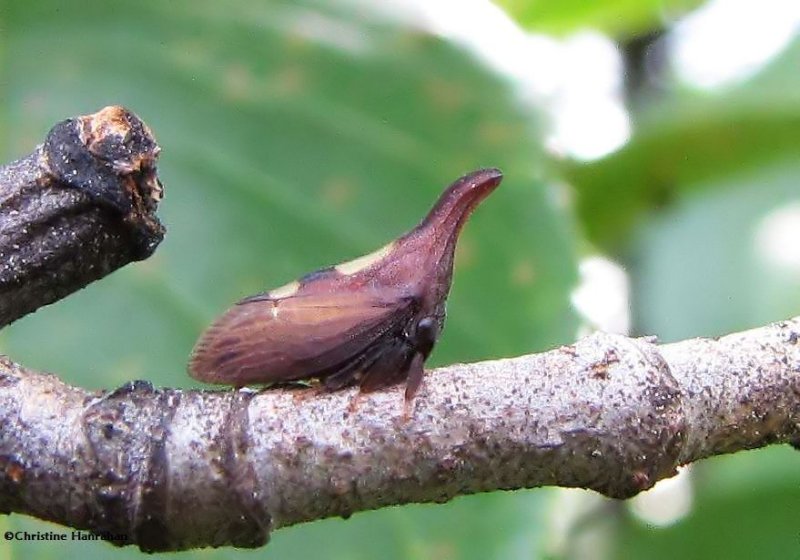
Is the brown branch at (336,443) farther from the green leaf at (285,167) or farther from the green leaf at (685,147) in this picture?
the green leaf at (685,147)

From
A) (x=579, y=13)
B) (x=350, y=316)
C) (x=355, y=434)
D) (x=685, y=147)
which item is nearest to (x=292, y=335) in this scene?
(x=350, y=316)

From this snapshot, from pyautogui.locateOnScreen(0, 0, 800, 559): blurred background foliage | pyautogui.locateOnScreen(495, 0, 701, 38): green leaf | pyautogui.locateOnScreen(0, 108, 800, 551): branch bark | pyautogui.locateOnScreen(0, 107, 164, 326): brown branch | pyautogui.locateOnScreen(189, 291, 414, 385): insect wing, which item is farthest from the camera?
pyautogui.locateOnScreen(495, 0, 701, 38): green leaf

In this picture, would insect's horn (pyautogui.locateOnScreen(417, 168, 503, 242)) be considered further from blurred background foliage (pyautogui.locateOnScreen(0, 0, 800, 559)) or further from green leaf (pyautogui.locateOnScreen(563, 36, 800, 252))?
green leaf (pyautogui.locateOnScreen(563, 36, 800, 252))

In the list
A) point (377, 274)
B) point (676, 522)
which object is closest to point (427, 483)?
point (377, 274)

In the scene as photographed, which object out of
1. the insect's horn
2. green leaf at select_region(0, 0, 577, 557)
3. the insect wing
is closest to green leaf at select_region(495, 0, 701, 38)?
green leaf at select_region(0, 0, 577, 557)

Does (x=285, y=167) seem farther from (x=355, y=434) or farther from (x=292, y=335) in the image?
(x=355, y=434)
